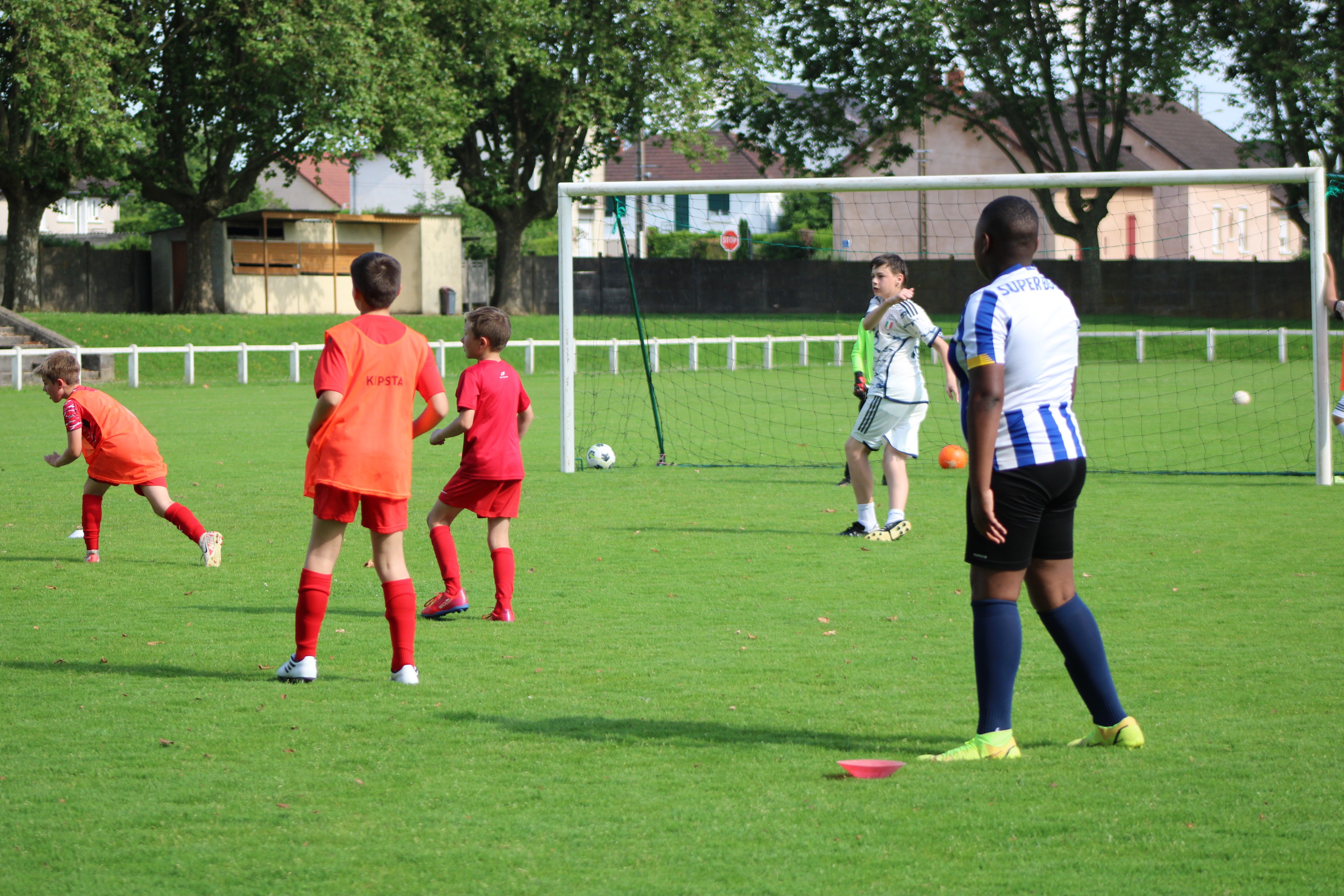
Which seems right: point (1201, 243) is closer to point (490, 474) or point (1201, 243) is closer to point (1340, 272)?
point (1340, 272)

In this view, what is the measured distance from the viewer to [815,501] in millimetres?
11711

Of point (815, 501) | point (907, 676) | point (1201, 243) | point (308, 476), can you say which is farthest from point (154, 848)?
point (1201, 243)

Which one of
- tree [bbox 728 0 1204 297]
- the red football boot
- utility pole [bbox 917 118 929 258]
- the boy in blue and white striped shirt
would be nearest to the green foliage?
utility pole [bbox 917 118 929 258]

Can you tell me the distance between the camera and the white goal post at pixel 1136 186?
11.9m

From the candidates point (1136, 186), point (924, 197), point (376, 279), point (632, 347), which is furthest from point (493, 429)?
point (924, 197)

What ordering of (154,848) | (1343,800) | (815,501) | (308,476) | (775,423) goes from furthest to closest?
(775,423) < (815,501) < (308,476) < (1343,800) < (154,848)

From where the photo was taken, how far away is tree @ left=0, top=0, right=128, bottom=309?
88.4 feet

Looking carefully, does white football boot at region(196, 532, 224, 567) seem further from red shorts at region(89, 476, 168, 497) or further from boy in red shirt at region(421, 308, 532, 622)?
boy in red shirt at region(421, 308, 532, 622)

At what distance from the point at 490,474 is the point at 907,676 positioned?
7.87 feet

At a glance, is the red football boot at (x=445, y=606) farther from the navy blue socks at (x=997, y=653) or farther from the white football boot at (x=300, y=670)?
the navy blue socks at (x=997, y=653)

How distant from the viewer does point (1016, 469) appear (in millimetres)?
4297

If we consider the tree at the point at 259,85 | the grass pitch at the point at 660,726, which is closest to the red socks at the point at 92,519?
the grass pitch at the point at 660,726

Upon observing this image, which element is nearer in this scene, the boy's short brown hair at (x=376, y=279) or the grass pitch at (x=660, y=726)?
the grass pitch at (x=660, y=726)

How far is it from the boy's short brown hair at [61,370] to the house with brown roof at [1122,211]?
1328 inches
